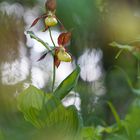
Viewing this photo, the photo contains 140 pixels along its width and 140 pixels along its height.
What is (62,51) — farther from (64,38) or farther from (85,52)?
(85,52)

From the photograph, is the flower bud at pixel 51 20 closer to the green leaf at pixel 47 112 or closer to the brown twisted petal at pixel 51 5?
the brown twisted petal at pixel 51 5

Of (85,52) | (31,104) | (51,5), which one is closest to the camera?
(31,104)

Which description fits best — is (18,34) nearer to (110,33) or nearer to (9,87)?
(9,87)

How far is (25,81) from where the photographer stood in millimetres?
872

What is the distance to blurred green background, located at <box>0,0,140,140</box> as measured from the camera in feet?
2.14

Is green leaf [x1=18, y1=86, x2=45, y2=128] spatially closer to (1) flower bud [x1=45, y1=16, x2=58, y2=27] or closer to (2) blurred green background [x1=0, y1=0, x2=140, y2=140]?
(2) blurred green background [x1=0, y1=0, x2=140, y2=140]

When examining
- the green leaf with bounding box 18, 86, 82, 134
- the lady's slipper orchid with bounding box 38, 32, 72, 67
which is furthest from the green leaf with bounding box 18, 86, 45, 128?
the lady's slipper orchid with bounding box 38, 32, 72, 67

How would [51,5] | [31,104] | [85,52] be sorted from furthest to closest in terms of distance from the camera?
[85,52]
[51,5]
[31,104]

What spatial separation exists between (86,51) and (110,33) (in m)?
0.25

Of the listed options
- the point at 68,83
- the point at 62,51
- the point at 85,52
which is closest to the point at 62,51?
the point at 62,51

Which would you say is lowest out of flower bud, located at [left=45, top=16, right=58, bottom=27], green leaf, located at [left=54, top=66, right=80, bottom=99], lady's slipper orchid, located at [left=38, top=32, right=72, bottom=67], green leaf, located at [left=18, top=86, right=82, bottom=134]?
green leaf, located at [left=18, top=86, right=82, bottom=134]

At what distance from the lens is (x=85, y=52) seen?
1.26 metres

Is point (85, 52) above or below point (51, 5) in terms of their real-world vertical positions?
below

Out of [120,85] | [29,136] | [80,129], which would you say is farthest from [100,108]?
[29,136]
